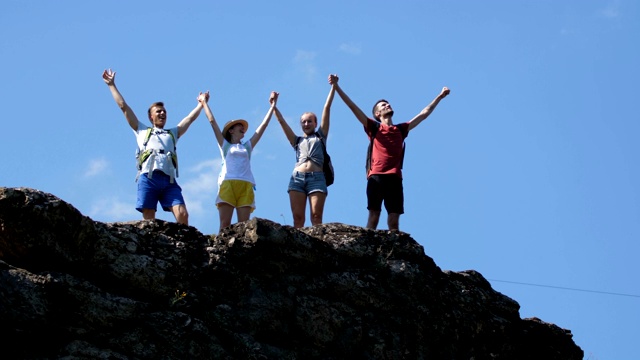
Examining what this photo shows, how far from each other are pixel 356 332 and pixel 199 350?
2.19 metres

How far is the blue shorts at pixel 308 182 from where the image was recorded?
561 inches

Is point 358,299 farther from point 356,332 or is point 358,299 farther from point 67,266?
point 67,266

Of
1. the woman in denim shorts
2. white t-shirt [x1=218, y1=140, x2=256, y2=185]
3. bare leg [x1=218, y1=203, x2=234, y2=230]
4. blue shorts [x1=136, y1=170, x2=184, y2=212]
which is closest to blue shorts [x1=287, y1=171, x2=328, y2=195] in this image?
the woman in denim shorts

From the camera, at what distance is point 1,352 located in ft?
30.6

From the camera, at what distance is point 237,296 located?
11047mm

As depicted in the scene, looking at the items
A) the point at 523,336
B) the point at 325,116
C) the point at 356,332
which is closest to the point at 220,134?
the point at 325,116

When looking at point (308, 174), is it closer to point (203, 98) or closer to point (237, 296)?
point (203, 98)

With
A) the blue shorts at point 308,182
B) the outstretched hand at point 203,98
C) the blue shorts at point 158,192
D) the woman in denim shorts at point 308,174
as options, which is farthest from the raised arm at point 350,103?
the blue shorts at point 158,192

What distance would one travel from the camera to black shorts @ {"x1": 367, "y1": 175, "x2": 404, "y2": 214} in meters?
14.1

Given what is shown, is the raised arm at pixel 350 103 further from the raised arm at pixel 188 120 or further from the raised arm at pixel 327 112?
the raised arm at pixel 188 120

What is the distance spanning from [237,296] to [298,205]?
3511 mm

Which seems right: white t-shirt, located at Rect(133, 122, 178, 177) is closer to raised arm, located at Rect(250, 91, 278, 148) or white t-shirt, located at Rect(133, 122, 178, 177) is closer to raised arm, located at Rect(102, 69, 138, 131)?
raised arm, located at Rect(102, 69, 138, 131)

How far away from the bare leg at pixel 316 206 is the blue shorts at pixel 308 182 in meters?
0.07

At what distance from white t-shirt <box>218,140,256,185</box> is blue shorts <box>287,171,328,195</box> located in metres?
0.66
